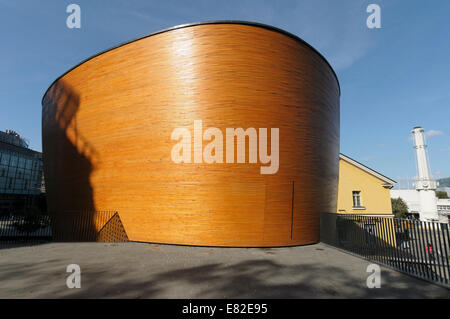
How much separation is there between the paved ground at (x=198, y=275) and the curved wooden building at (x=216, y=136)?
4.91 ft

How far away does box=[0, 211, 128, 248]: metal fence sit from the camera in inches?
436

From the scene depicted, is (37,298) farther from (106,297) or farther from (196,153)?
(196,153)

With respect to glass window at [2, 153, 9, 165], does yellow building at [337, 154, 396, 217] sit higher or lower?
lower

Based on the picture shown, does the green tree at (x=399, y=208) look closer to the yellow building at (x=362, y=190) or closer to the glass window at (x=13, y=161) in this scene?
the yellow building at (x=362, y=190)

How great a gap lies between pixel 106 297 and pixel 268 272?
405cm

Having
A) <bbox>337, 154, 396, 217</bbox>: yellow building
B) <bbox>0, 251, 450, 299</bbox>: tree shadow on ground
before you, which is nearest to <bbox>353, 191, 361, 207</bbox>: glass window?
<bbox>337, 154, 396, 217</bbox>: yellow building

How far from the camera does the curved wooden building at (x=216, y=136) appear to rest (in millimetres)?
9734

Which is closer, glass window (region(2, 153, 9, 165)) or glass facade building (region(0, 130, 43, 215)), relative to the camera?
glass window (region(2, 153, 9, 165))

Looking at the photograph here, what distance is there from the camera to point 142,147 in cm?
1088

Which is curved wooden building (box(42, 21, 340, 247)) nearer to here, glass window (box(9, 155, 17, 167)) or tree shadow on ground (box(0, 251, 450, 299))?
tree shadow on ground (box(0, 251, 450, 299))

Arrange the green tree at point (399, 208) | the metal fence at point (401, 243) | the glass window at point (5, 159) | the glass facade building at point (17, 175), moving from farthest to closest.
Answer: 1. the green tree at point (399, 208)
2. the glass facade building at point (17, 175)
3. the glass window at point (5, 159)
4. the metal fence at point (401, 243)

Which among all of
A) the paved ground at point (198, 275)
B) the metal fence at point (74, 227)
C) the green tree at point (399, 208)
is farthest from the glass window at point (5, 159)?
the green tree at point (399, 208)

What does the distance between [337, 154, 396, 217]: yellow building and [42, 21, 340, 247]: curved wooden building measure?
422 inches
